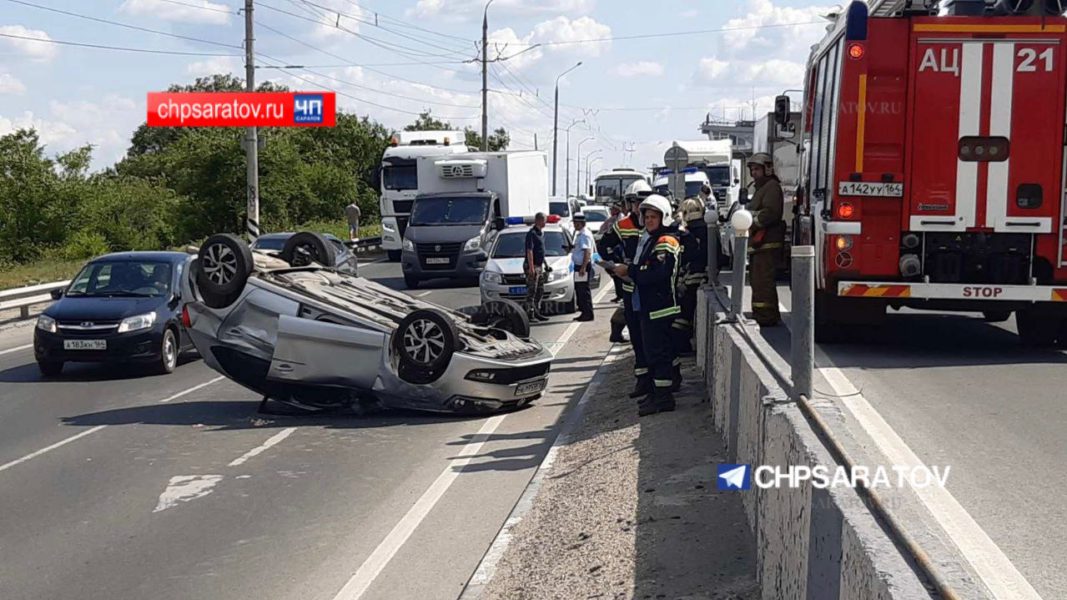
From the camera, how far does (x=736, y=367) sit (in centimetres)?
770

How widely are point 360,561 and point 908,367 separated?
20.0 ft

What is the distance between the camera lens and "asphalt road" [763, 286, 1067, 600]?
564cm

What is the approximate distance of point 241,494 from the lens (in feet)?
30.5

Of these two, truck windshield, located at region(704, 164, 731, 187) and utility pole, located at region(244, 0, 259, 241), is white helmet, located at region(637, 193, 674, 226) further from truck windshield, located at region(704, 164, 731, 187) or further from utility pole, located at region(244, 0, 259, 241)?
truck windshield, located at region(704, 164, 731, 187)

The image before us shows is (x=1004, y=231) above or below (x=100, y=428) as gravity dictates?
above

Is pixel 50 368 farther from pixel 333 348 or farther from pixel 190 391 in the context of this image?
pixel 333 348

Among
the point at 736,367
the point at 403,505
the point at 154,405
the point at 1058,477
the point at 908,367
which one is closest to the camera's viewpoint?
the point at 1058,477

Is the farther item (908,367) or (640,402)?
(908,367)

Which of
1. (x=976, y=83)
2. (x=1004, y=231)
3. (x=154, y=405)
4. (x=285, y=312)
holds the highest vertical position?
(x=976, y=83)

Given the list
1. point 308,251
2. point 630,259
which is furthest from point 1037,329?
point 308,251

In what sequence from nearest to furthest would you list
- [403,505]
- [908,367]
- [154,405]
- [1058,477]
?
1. [1058,477]
2. [403,505]
3. [908,367]
4. [154,405]

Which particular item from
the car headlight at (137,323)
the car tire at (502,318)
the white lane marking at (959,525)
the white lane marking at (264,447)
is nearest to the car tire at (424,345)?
the white lane marking at (264,447)

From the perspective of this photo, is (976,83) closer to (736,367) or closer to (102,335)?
(736,367)

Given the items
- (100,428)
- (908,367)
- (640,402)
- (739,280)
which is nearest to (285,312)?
(100,428)
